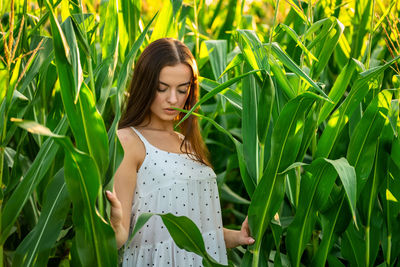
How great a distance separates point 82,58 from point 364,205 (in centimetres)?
79

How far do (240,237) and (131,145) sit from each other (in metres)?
0.32

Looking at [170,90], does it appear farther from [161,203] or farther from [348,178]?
[348,178]

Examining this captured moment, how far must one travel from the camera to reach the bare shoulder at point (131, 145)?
4.40 ft

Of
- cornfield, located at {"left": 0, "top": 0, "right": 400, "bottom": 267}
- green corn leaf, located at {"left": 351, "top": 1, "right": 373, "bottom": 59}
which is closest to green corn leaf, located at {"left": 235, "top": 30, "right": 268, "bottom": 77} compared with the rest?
cornfield, located at {"left": 0, "top": 0, "right": 400, "bottom": 267}

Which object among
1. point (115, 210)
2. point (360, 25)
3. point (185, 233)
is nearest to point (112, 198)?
point (115, 210)

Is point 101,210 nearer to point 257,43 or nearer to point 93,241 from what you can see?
point 93,241

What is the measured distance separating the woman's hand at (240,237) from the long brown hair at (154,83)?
0.18 metres

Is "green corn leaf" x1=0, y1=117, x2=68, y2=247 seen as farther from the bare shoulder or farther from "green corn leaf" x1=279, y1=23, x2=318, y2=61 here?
"green corn leaf" x1=279, y1=23, x2=318, y2=61

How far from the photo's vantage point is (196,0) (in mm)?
2076

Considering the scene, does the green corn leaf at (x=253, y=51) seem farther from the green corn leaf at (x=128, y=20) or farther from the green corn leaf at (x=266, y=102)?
the green corn leaf at (x=128, y=20)

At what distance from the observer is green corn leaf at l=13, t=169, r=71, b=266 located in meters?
1.25

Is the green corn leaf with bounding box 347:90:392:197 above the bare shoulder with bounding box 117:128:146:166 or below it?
above

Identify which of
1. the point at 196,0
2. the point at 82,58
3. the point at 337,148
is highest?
the point at 196,0

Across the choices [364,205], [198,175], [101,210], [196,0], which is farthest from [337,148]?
[196,0]
